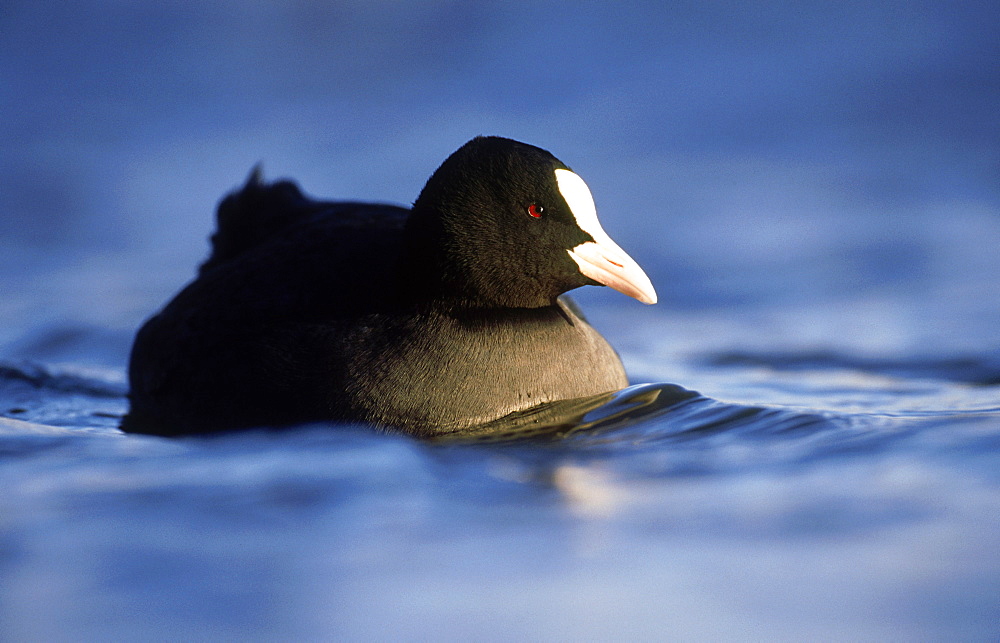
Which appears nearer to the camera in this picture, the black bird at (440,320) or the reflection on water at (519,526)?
the reflection on water at (519,526)

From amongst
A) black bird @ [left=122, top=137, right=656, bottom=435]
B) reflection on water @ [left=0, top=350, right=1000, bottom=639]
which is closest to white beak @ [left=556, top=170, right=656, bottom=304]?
black bird @ [left=122, top=137, right=656, bottom=435]

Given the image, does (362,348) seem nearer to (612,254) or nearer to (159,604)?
(612,254)

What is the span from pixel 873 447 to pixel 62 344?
4.25 meters

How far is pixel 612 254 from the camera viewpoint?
426 cm

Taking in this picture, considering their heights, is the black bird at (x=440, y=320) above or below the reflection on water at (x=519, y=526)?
above

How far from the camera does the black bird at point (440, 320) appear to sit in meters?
4.11

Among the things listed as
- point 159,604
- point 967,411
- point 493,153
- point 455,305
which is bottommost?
point 159,604

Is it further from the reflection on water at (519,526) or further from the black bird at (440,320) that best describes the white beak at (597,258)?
the reflection on water at (519,526)

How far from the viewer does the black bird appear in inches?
162

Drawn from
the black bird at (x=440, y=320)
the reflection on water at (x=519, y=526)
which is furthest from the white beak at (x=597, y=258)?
the reflection on water at (x=519, y=526)

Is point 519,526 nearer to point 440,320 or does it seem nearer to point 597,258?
point 440,320

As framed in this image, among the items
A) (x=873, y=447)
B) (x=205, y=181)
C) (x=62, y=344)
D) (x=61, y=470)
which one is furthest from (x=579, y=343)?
(x=205, y=181)

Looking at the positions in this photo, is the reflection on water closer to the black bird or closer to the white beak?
the black bird

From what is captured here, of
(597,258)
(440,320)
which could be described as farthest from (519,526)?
(597,258)
